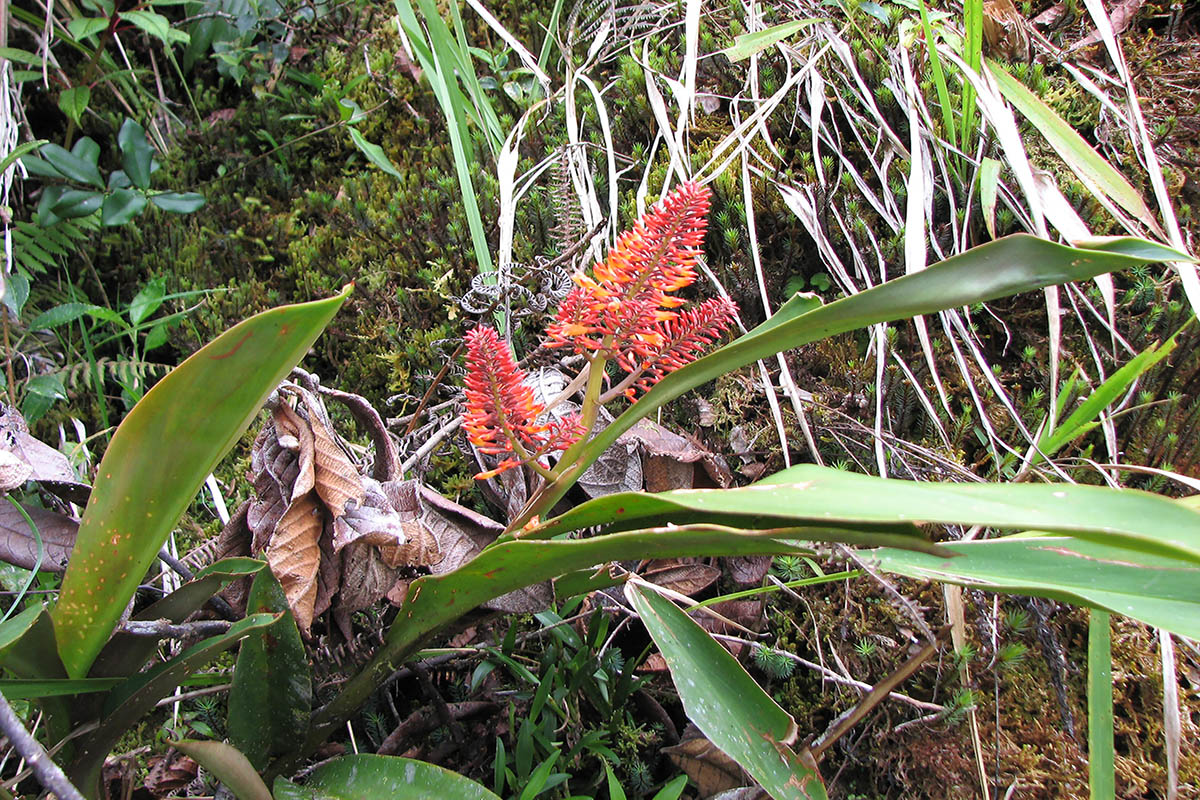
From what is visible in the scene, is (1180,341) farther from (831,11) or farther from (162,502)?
(162,502)

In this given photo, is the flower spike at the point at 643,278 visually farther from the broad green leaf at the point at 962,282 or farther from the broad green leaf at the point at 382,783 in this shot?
the broad green leaf at the point at 382,783

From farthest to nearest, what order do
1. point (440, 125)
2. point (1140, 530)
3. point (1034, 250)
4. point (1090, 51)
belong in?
point (440, 125) → point (1090, 51) → point (1034, 250) → point (1140, 530)

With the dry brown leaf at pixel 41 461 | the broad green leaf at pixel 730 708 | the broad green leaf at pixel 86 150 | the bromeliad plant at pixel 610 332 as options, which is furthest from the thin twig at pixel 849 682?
the broad green leaf at pixel 86 150

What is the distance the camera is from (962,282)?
2.54ft

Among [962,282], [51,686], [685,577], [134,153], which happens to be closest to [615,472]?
[685,577]

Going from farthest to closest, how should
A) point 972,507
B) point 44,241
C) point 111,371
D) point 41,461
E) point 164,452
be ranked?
point 44,241 < point 111,371 < point 41,461 < point 164,452 < point 972,507

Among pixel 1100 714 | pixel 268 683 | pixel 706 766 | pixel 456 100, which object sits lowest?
pixel 706 766

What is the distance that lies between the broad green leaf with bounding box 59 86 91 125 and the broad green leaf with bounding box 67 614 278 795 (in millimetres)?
1756

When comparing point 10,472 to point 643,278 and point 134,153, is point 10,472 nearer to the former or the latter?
point 643,278

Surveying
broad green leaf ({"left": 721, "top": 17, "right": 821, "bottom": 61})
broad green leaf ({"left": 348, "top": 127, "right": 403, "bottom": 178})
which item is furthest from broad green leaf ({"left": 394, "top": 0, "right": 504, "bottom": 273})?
broad green leaf ({"left": 721, "top": 17, "right": 821, "bottom": 61})

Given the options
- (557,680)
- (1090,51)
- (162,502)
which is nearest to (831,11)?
(1090,51)

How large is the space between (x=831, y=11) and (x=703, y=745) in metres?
1.82

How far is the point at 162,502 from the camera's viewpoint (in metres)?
0.76

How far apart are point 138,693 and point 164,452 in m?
0.30
